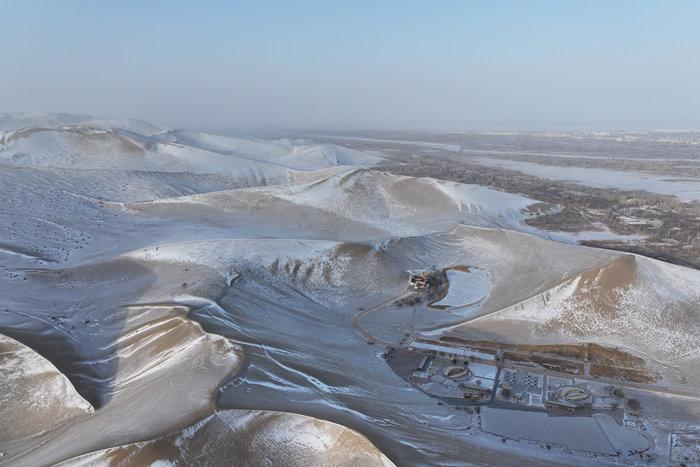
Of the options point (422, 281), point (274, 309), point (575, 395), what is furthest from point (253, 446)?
point (422, 281)

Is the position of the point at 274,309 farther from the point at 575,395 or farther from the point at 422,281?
the point at 575,395

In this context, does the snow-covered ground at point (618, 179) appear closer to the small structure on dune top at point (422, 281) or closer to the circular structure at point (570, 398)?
the small structure on dune top at point (422, 281)

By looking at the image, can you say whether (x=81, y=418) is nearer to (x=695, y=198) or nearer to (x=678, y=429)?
(x=678, y=429)

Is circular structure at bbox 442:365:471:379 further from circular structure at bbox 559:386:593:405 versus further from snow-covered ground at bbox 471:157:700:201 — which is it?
snow-covered ground at bbox 471:157:700:201

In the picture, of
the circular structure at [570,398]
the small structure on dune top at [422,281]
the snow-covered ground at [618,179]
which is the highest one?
the snow-covered ground at [618,179]

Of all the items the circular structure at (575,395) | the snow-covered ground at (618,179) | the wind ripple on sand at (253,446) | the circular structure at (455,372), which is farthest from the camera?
the snow-covered ground at (618,179)

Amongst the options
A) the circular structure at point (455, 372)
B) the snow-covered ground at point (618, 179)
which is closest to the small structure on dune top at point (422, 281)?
the circular structure at point (455, 372)
